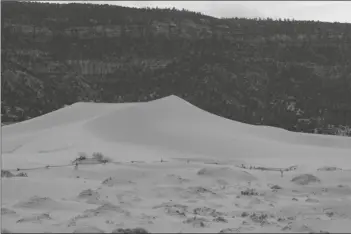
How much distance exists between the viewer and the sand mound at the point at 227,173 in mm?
6465

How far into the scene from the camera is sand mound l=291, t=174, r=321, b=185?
6.38 metres

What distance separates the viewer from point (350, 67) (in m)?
32.9

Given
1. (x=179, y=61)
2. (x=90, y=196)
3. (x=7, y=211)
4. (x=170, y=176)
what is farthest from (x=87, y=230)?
(x=179, y=61)

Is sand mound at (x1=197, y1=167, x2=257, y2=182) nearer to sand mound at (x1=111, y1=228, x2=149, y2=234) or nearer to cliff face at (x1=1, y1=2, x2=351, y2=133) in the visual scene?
sand mound at (x1=111, y1=228, x2=149, y2=234)

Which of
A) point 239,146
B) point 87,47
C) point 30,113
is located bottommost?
point 30,113

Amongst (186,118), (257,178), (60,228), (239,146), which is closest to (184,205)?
(60,228)

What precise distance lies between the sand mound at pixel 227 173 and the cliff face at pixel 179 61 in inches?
808

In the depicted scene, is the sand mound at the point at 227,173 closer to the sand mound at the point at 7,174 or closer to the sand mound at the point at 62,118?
the sand mound at the point at 7,174

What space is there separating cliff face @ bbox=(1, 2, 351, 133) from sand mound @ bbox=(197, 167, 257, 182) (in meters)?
20.5

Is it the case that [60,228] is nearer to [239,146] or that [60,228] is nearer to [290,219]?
[290,219]

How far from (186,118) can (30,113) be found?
16.8m

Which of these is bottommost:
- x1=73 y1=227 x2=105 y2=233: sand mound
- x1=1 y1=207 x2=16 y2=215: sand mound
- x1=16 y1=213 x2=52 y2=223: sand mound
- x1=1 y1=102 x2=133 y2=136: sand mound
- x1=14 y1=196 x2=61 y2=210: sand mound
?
x1=1 y1=102 x2=133 y2=136: sand mound

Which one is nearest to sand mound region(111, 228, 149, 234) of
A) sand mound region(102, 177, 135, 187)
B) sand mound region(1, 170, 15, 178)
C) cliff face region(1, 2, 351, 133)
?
sand mound region(102, 177, 135, 187)

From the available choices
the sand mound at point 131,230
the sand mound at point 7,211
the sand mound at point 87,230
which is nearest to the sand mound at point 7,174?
the sand mound at point 7,211
